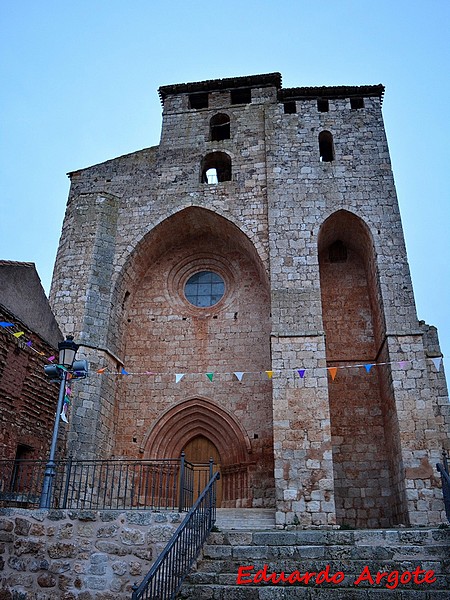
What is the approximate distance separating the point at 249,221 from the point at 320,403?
4.61 m

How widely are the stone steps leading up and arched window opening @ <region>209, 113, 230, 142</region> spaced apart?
1033 cm

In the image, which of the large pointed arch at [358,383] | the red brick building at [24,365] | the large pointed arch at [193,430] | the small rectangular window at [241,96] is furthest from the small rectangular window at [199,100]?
the large pointed arch at [193,430]

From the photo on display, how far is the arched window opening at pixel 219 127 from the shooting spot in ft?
45.8

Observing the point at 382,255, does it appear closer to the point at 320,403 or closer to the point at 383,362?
the point at 383,362

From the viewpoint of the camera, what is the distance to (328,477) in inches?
361

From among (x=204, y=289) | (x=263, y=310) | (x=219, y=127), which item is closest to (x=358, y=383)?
(x=263, y=310)

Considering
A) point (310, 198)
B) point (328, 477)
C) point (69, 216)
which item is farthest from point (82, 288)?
point (328, 477)

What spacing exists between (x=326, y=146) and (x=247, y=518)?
9.35m

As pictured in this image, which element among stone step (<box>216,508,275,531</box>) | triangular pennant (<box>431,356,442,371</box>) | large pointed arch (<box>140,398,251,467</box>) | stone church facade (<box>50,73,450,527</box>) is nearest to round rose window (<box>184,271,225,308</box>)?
stone church facade (<box>50,73,450,527</box>)

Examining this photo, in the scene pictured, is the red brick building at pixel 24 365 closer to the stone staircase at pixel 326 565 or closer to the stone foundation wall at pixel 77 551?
the stone foundation wall at pixel 77 551

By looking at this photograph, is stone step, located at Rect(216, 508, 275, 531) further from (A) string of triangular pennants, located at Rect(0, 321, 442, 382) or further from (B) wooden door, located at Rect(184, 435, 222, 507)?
(A) string of triangular pennants, located at Rect(0, 321, 442, 382)

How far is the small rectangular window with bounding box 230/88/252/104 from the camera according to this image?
1431cm

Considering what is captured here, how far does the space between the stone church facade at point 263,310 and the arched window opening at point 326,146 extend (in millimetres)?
52

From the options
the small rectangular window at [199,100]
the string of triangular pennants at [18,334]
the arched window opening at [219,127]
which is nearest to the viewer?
the string of triangular pennants at [18,334]
